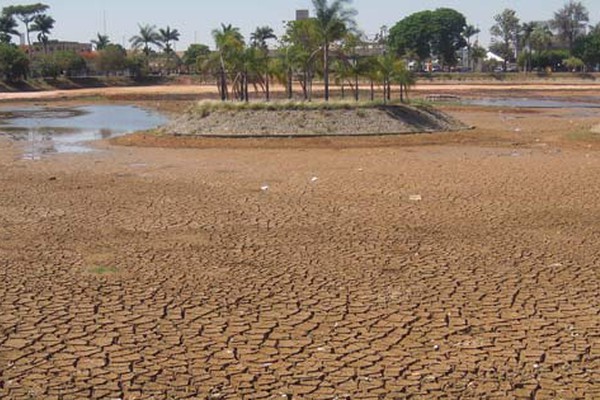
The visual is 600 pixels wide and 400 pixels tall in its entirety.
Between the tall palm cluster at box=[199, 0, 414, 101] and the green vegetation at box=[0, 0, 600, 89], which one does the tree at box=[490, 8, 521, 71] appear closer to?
the green vegetation at box=[0, 0, 600, 89]

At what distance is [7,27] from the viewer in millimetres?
128000

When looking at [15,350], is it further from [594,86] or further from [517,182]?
[594,86]

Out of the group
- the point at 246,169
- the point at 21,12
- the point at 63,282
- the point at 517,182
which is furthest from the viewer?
the point at 21,12

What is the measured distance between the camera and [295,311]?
1016cm

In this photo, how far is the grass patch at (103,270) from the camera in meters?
12.0

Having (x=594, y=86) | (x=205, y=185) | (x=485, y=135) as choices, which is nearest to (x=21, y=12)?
(x=594, y=86)

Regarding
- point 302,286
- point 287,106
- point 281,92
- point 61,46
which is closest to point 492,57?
point 281,92

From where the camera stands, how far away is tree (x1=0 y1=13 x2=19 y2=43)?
128 m

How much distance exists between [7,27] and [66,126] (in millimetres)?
91774

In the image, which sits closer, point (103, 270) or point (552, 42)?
point (103, 270)

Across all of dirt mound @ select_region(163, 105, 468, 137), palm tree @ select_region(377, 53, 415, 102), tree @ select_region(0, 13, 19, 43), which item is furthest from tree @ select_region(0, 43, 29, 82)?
dirt mound @ select_region(163, 105, 468, 137)

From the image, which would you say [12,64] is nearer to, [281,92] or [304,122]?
[281,92]

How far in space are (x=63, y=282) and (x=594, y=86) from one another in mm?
96287

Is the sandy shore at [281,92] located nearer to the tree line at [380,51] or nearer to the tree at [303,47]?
the tree line at [380,51]
